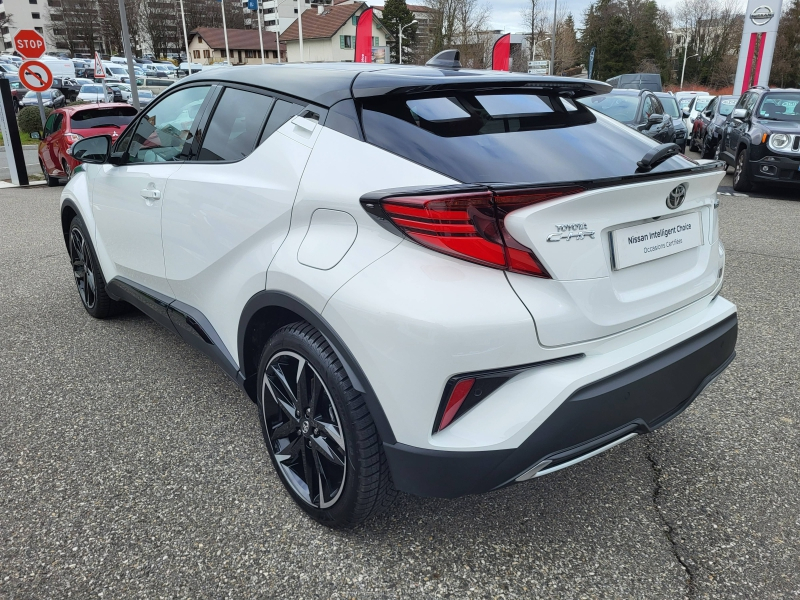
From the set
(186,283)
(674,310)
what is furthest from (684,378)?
(186,283)

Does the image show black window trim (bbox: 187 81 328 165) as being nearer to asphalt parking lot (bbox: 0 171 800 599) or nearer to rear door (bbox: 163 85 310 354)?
rear door (bbox: 163 85 310 354)

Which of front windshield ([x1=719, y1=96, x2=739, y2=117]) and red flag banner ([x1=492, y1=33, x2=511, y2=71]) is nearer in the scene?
front windshield ([x1=719, y1=96, x2=739, y2=117])

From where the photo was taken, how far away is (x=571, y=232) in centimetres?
186

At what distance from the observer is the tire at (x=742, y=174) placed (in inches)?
411

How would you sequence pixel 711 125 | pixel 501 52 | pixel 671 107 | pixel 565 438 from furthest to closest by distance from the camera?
pixel 501 52 → pixel 671 107 → pixel 711 125 → pixel 565 438

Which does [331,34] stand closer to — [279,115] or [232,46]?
[232,46]

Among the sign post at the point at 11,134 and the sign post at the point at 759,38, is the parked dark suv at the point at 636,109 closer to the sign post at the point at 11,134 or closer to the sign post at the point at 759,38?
the sign post at the point at 11,134

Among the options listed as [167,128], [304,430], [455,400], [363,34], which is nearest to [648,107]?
[167,128]

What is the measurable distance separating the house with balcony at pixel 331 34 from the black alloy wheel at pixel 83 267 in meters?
76.1

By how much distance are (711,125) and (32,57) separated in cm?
1437

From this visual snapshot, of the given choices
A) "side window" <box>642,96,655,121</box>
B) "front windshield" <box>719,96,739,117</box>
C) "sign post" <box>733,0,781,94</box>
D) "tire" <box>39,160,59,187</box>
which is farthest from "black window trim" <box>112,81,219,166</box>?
"sign post" <box>733,0,781,94</box>

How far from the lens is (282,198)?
2.26m

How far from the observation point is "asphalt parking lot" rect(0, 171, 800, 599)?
6.96ft

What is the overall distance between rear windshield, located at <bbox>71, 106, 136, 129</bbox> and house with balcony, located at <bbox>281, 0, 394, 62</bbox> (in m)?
67.9
